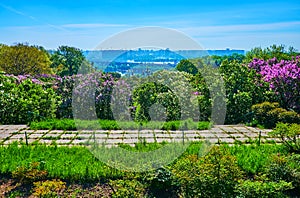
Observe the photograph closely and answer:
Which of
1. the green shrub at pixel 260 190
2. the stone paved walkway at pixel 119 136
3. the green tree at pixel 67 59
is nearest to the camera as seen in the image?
the green shrub at pixel 260 190

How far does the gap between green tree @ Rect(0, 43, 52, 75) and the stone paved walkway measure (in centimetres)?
1427

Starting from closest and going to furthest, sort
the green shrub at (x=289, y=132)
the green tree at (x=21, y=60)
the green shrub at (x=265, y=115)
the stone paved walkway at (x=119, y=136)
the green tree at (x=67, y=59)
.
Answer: the green shrub at (x=289, y=132) → the stone paved walkway at (x=119, y=136) → the green shrub at (x=265, y=115) → the green tree at (x=21, y=60) → the green tree at (x=67, y=59)

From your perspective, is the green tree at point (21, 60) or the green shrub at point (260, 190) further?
the green tree at point (21, 60)

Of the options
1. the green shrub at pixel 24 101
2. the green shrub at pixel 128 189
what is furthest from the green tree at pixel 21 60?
the green shrub at pixel 128 189

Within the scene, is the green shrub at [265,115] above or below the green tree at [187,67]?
below

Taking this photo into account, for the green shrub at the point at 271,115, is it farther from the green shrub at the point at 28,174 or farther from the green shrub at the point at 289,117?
the green shrub at the point at 28,174

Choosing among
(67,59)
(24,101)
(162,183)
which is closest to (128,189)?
(162,183)

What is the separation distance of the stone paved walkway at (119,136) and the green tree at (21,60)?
14.3 m

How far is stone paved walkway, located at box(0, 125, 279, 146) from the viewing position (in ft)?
19.1

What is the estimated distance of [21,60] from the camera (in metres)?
20.2

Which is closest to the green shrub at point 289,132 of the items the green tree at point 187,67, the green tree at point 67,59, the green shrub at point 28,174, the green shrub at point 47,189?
the green shrub at point 47,189

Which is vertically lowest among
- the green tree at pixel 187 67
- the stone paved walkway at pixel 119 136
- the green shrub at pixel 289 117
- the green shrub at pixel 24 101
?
the stone paved walkway at pixel 119 136

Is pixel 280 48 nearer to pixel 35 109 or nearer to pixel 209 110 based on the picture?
pixel 209 110

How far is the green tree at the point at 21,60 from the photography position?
19.8 m
